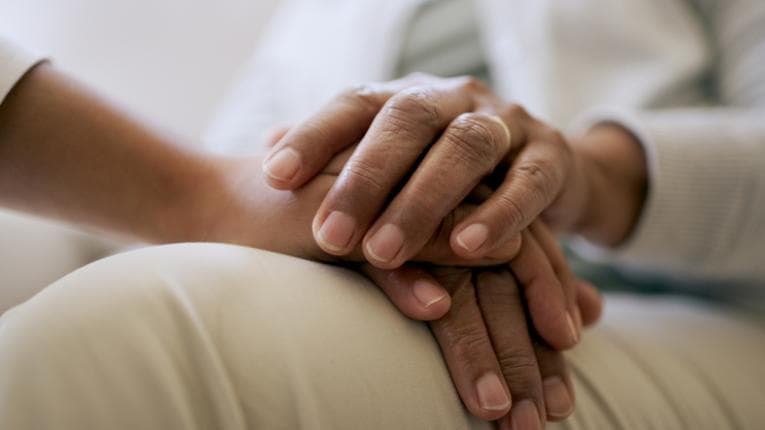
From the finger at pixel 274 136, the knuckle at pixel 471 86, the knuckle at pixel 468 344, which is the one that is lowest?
the knuckle at pixel 468 344

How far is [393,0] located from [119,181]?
52 cm

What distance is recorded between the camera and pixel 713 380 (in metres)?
0.48

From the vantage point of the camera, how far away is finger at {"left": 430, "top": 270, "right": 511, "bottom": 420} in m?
0.37

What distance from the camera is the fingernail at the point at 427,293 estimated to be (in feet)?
1.26

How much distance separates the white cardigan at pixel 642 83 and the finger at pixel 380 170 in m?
0.30

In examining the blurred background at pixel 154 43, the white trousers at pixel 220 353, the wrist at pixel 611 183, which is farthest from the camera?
the blurred background at pixel 154 43

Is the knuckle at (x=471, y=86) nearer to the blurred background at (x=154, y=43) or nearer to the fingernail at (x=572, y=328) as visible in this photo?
the fingernail at (x=572, y=328)

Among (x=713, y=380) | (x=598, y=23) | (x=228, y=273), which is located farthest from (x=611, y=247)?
(x=228, y=273)

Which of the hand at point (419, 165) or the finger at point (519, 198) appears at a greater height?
the hand at point (419, 165)

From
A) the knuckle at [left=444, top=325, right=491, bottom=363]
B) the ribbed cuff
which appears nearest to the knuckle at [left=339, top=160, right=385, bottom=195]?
the knuckle at [left=444, top=325, right=491, bottom=363]

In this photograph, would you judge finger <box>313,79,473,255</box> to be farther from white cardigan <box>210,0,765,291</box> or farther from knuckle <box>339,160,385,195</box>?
white cardigan <box>210,0,765,291</box>

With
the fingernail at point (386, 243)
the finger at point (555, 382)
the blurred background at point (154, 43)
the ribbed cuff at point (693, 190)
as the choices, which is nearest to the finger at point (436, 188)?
the fingernail at point (386, 243)

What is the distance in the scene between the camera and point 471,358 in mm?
379

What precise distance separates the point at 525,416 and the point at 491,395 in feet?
0.10
